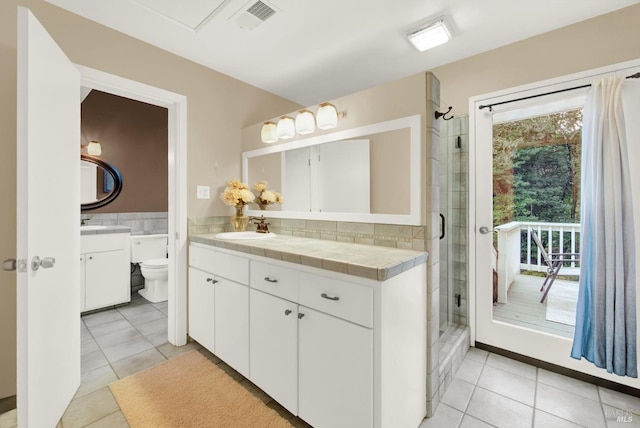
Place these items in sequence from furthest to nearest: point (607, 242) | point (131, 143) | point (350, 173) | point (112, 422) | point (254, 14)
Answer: point (131, 143) < point (350, 173) < point (254, 14) < point (607, 242) < point (112, 422)

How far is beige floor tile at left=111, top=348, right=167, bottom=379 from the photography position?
6.50 feet

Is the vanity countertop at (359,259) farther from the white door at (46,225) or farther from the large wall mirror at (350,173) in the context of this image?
the white door at (46,225)

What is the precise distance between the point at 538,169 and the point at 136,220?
15.1 feet

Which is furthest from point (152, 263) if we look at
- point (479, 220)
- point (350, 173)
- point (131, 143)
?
point (479, 220)

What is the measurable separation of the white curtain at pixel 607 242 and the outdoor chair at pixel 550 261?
0.22m

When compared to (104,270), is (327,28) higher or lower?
higher

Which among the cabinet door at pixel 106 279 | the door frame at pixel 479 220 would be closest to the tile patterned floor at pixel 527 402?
the door frame at pixel 479 220

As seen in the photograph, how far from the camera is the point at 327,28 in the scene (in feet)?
6.44

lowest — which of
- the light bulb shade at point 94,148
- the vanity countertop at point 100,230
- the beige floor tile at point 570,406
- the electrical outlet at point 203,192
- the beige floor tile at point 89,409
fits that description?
the beige floor tile at point 89,409

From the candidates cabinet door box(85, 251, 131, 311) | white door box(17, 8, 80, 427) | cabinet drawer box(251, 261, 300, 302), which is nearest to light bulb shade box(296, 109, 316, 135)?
cabinet drawer box(251, 261, 300, 302)

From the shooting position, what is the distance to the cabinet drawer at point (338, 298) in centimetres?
121

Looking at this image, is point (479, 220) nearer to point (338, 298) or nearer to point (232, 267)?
point (338, 298)

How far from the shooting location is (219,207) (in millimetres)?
2615

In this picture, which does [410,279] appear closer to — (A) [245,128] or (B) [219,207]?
(B) [219,207]
